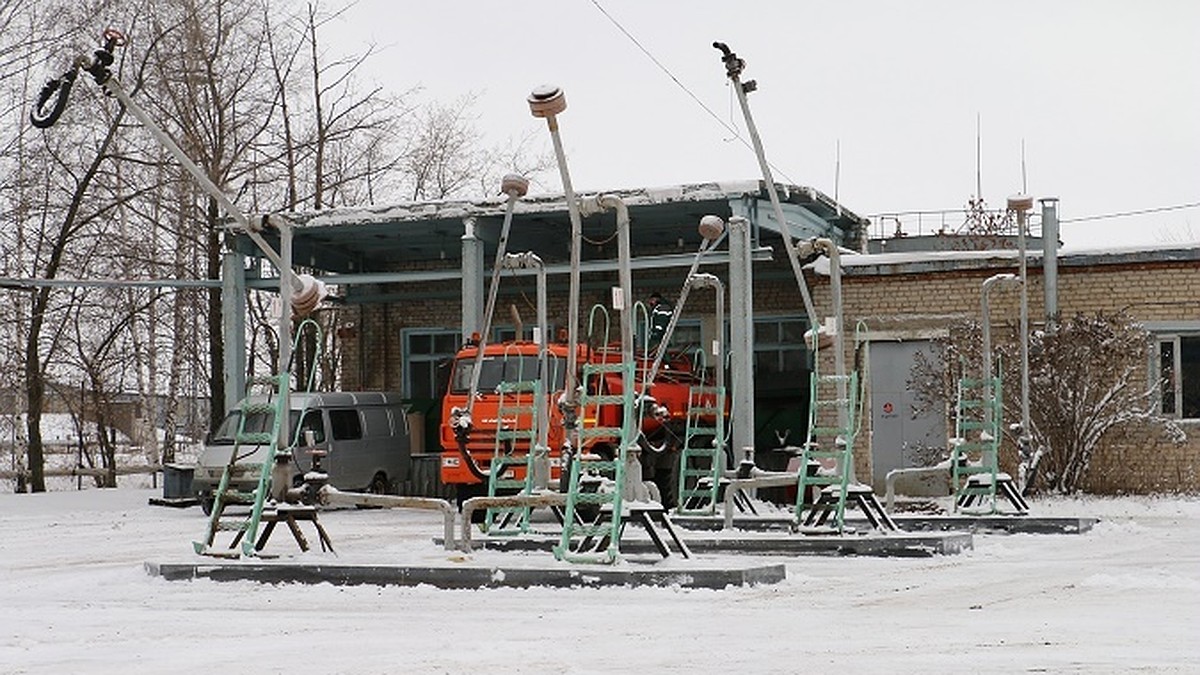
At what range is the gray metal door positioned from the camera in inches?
966

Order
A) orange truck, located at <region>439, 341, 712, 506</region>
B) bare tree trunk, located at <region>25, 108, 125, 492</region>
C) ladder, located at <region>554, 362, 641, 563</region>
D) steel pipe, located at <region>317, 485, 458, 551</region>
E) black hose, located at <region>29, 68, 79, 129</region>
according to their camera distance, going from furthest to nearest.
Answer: bare tree trunk, located at <region>25, 108, 125, 492</region>, orange truck, located at <region>439, 341, 712, 506</region>, steel pipe, located at <region>317, 485, 458, 551</region>, black hose, located at <region>29, 68, 79, 129</region>, ladder, located at <region>554, 362, 641, 563</region>

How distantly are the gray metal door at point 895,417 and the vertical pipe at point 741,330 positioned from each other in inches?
140

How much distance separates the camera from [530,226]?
26812mm

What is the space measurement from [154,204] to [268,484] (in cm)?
2104

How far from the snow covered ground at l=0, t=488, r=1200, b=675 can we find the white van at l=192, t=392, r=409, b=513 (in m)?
7.87

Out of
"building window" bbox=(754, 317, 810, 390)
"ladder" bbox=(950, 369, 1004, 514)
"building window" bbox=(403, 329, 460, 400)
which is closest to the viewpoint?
"ladder" bbox=(950, 369, 1004, 514)

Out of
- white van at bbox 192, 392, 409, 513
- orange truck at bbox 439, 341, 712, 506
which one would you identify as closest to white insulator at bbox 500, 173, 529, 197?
orange truck at bbox 439, 341, 712, 506

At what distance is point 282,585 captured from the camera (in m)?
11.5

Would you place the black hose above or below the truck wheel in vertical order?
above

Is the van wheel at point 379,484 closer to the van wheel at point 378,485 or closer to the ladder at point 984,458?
the van wheel at point 378,485

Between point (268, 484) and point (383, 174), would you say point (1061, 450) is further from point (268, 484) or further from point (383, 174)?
point (383, 174)

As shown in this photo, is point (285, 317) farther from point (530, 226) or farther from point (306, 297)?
point (530, 226)

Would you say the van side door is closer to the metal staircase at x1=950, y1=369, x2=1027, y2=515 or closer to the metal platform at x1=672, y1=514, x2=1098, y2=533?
the metal platform at x1=672, y1=514, x2=1098, y2=533

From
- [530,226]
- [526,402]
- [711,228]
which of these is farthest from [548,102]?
[530,226]
